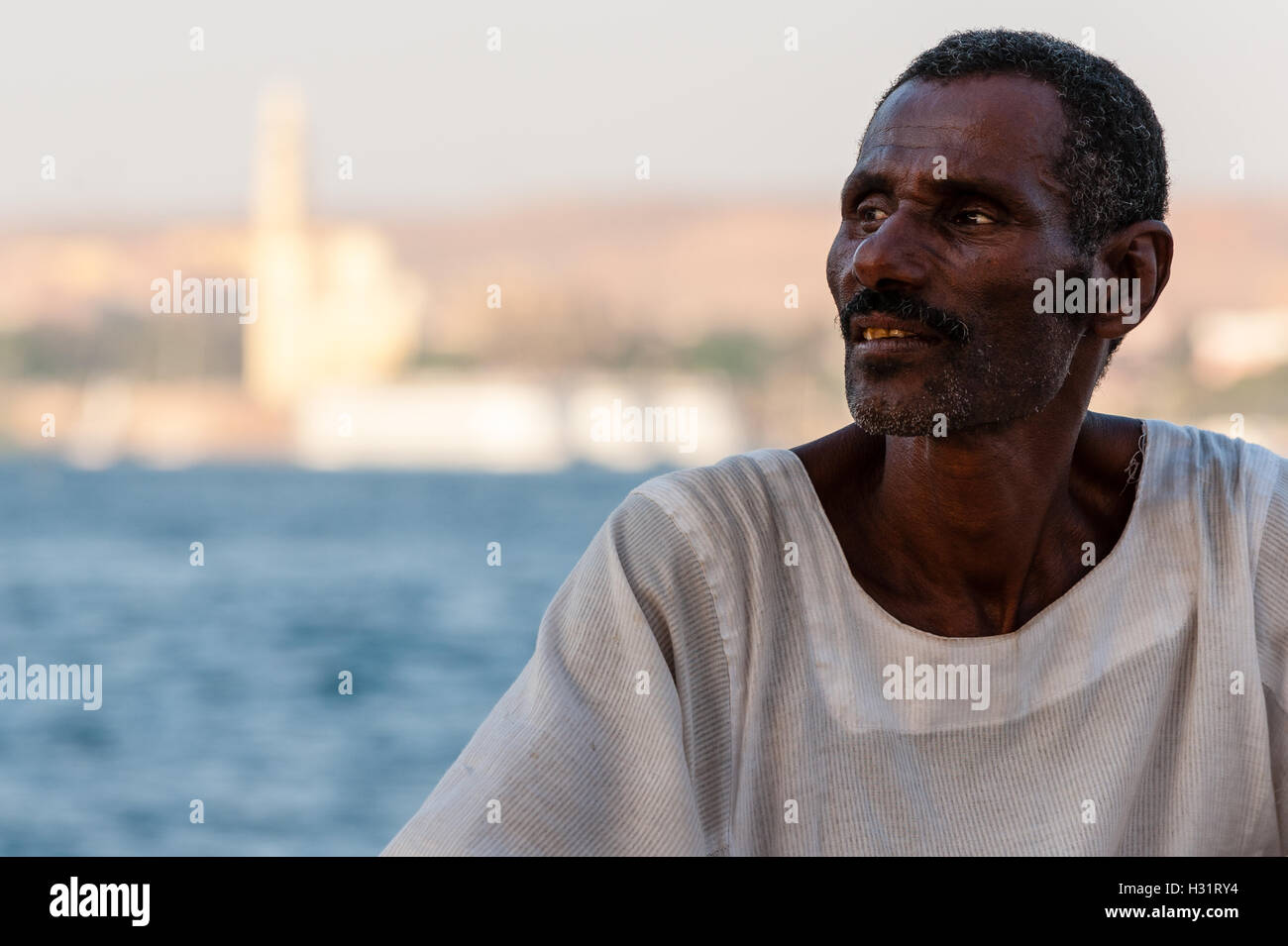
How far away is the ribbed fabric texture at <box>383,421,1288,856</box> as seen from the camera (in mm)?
1616

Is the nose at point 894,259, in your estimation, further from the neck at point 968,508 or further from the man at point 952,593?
the neck at point 968,508

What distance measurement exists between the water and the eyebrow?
12.5 m

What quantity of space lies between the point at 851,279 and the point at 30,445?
321 feet

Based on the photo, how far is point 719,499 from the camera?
5.98 feet

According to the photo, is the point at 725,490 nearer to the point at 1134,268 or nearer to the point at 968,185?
the point at 968,185

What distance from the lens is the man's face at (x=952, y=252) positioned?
5.91ft

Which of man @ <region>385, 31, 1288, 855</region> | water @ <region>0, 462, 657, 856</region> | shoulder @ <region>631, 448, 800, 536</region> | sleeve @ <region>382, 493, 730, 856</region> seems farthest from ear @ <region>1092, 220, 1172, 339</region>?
water @ <region>0, 462, 657, 856</region>

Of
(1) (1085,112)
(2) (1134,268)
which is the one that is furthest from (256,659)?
(1) (1085,112)

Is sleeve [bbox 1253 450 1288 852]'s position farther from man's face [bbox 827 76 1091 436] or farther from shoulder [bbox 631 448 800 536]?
shoulder [bbox 631 448 800 536]

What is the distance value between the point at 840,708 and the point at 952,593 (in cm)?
23

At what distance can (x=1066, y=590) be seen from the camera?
1.91 m

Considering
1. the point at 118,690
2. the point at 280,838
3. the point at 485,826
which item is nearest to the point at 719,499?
the point at 485,826

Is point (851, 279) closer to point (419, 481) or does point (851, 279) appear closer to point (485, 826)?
point (485, 826)

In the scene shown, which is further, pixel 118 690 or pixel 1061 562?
pixel 118 690
